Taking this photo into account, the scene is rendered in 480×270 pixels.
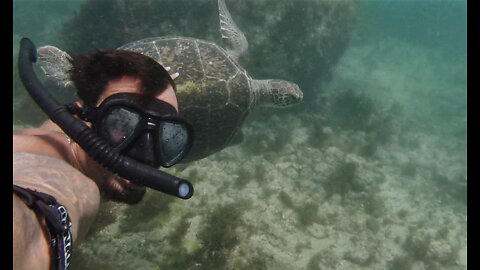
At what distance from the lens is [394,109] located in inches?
448

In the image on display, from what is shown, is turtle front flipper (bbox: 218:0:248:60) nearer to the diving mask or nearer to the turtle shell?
the turtle shell

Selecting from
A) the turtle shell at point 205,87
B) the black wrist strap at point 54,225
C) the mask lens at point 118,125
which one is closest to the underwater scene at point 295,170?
the turtle shell at point 205,87

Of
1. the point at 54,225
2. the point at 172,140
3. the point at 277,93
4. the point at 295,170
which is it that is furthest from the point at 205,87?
the point at 295,170

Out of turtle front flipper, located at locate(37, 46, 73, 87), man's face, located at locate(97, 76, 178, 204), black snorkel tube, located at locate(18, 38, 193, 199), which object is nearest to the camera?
black snorkel tube, located at locate(18, 38, 193, 199)

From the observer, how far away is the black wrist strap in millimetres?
812

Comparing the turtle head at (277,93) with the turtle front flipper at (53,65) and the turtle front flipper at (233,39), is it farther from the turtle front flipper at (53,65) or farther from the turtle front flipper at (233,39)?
the turtle front flipper at (53,65)

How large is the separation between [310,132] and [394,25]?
79.2 ft

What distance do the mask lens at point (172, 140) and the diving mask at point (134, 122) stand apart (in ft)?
0.04

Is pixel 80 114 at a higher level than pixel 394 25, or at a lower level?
higher

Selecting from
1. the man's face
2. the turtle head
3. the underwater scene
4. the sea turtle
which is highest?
the man's face

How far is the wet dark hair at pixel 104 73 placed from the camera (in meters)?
1.48

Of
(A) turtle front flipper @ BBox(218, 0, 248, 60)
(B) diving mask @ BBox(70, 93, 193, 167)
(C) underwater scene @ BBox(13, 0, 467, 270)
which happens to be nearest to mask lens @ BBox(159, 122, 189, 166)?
(B) diving mask @ BBox(70, 93, 193, 167)
